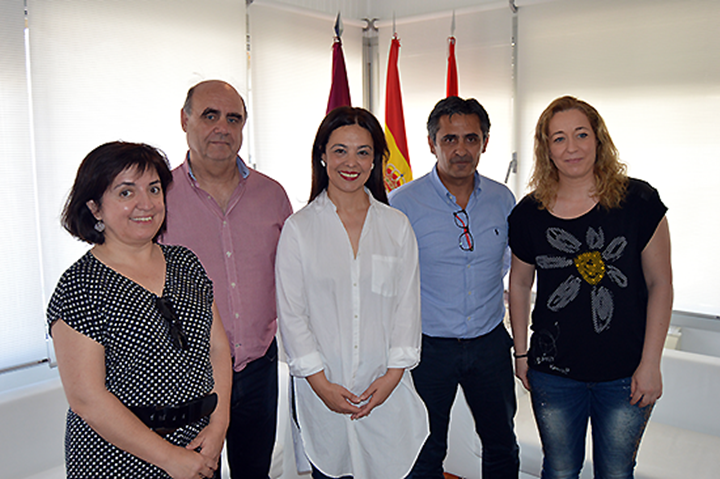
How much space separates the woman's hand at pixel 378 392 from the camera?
1825 mm

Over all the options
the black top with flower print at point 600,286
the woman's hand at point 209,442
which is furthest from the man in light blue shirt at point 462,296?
→ the woman's hand at point 209,442

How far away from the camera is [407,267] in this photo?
1.90 m

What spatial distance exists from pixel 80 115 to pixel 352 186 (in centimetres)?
174

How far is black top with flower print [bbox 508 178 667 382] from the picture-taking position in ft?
5.84

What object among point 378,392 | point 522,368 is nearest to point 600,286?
point 522,368

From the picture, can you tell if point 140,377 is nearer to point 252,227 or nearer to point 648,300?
point 252,227

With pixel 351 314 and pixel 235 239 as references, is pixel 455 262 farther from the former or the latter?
pixel 235 239

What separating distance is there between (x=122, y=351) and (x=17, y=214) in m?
1.71

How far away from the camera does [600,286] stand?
1785 mm

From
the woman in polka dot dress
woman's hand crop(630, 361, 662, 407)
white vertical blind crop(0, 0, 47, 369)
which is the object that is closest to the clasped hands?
the woman in polka dot dress

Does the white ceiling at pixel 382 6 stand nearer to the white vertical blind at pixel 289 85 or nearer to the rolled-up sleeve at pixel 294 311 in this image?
the white vertical blind at pixel 289 85

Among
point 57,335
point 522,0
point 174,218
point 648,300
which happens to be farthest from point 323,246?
point 522,0

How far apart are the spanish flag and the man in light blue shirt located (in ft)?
5.77

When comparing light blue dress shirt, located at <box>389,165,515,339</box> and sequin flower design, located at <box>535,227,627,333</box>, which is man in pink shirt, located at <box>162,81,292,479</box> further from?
sequin flower design, located at <box>535,227,627,333</box>
